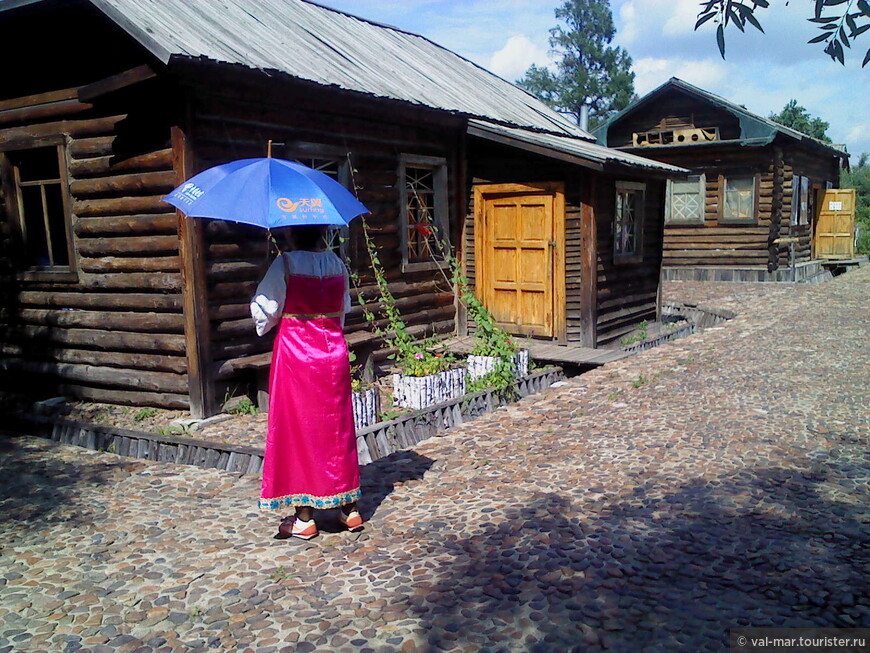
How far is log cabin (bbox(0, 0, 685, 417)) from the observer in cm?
714

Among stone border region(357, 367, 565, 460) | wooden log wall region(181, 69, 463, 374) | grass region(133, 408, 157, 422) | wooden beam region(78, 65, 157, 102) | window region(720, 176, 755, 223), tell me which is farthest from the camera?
window region(720, 176, 755, 223)

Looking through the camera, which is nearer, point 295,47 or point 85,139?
point 85,139

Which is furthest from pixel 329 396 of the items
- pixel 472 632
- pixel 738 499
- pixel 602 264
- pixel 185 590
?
pixel 602 264

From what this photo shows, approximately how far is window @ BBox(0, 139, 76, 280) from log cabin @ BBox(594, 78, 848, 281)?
15.5 m

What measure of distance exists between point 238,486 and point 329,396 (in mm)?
1535

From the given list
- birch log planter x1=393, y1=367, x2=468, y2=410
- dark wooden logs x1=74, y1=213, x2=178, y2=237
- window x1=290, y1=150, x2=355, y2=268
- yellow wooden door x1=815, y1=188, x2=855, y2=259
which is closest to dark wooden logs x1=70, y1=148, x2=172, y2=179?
dark wooden logs x1=74, y1=213, x2=178, y2=237

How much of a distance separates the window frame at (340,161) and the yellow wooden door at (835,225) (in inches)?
778

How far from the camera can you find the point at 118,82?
6.64 metres

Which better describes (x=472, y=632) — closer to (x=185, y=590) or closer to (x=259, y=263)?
(x=185, y=590)

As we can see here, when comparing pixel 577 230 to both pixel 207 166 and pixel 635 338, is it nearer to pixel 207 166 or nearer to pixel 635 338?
pixel 635 338

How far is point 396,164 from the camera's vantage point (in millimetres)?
9633

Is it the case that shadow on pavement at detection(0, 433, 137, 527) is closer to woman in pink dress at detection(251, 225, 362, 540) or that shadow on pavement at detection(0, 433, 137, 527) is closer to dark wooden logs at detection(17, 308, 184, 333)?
dark wooden logs at detection(17, 308, 184, 333)

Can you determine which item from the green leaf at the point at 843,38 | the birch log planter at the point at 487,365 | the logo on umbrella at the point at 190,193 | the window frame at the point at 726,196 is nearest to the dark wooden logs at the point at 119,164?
the logo on umbrella at the point at 190,193

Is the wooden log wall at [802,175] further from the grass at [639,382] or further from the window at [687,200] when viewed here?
the grass at [639,382]
